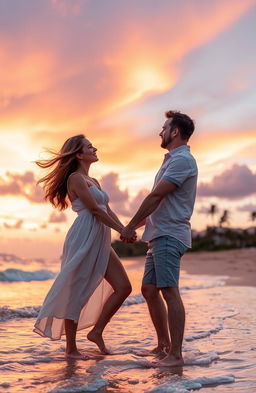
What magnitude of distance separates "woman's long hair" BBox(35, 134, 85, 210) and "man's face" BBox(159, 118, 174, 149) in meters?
0.87

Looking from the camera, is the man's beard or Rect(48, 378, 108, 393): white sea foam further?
the man's beard

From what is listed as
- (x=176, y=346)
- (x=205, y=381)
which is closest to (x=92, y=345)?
(x=176, y=346)

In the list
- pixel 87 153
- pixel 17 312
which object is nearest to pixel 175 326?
pixel 87 153

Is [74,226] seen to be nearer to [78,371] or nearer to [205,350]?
[78,371]

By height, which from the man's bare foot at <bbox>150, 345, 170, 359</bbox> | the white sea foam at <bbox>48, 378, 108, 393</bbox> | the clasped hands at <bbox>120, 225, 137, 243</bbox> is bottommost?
the white sea foam at <bbox>48, 378, 108, 393</bbox>

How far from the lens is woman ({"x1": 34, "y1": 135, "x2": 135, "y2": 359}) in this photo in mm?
5859

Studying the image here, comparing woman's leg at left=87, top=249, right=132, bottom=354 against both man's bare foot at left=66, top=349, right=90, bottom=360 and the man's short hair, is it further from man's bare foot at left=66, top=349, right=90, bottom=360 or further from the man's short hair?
the man's short hair

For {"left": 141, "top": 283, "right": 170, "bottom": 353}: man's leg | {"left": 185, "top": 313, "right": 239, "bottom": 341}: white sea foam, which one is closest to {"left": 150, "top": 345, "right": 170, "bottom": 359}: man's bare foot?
{"left": 141, "top": 283, "right": 170, "bottom": 353}: man's leg

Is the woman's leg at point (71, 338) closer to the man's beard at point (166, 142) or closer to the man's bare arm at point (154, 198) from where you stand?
the man's bare arm at point (154, 198)

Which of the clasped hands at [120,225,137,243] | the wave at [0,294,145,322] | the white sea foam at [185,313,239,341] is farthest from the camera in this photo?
the wave at [0,294,145,322]

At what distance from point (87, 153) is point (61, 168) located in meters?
0.31

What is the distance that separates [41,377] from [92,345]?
1.72 meters

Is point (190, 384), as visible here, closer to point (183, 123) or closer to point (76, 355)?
point (76, 355)

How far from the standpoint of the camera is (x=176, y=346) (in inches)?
215
